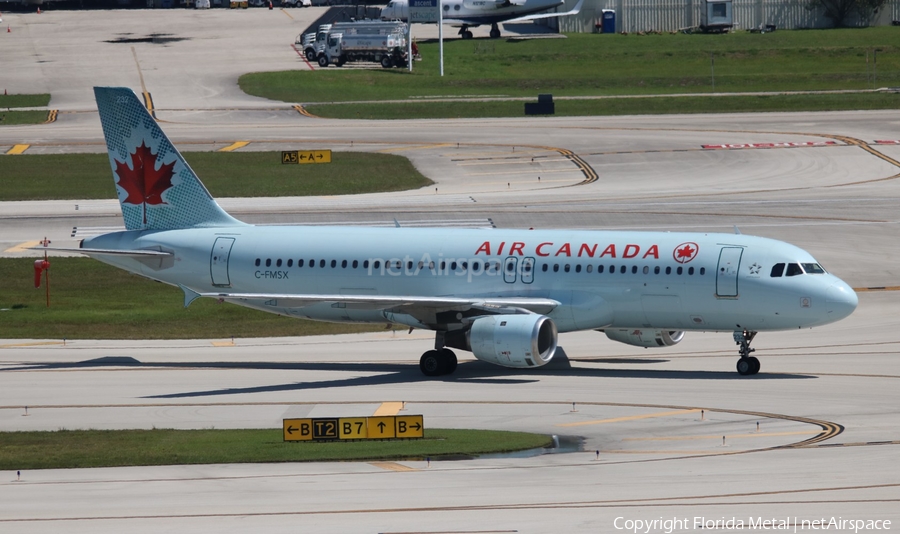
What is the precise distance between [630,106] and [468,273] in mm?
65129

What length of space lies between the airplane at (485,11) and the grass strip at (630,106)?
2934 centimetres

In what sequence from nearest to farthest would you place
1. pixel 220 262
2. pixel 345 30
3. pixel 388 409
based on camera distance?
pixel 388 409
pixel 220 262
pixel 345 30

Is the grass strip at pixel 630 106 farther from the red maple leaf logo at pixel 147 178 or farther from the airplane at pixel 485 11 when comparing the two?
the red maple leaf logo at pixel 147 178

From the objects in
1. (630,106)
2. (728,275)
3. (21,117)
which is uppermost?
(728,275)

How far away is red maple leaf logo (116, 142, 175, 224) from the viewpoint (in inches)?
1800

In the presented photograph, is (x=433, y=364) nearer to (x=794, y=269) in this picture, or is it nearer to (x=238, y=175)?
(x=794, y=269)

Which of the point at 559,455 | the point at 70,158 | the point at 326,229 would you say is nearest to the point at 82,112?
the point at 70,158

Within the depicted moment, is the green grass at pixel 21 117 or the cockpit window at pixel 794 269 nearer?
the cockpit window at pixel 794 269

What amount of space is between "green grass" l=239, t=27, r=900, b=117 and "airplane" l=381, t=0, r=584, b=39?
2632 mm

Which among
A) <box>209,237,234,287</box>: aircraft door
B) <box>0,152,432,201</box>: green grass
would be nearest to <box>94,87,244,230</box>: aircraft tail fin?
<box>209,237,234,287</box>: aircraft door

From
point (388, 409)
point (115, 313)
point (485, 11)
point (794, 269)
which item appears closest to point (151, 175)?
point (115, 313)

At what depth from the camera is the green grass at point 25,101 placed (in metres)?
107

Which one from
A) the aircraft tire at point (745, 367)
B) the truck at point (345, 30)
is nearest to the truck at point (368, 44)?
the truck at point (345, 30)

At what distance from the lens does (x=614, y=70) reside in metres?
124
